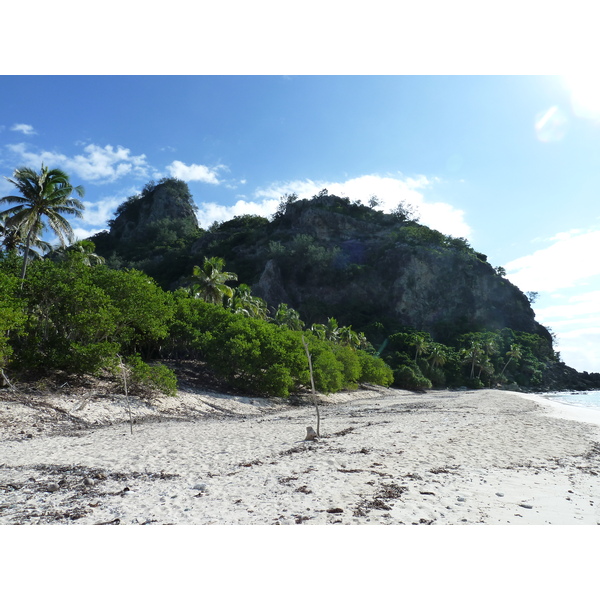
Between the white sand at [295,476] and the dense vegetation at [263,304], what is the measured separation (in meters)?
6.67

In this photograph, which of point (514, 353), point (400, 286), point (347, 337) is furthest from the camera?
point (400, 286)

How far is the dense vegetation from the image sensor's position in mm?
20016

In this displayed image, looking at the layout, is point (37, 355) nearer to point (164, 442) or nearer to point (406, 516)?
point (164, 442)

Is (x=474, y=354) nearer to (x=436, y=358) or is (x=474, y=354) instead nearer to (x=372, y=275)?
(x=436, y=358)

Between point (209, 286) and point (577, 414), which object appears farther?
point (209, 286)

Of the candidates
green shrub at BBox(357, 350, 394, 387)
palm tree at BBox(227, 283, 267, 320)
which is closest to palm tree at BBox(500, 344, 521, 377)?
green shrub at BBox(357, 350, 394, 387)

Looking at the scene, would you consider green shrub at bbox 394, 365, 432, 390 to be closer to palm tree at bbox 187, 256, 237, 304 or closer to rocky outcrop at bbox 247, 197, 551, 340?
rocky outcrop at bbox 247, 197, 551, 340

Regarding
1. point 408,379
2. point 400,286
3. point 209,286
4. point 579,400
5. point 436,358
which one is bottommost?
point 579,400

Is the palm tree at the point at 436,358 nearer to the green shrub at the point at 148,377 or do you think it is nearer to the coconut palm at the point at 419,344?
the coconut palm at the point at 419,344

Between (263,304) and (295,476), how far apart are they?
48.8 metres

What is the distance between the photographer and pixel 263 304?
5616 centimetres

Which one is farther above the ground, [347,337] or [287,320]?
[287,320]

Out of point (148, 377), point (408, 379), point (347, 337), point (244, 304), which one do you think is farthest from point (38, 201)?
point (408, 379)

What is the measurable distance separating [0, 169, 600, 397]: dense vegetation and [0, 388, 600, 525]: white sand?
6.67m
